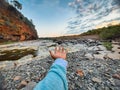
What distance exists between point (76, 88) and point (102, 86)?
601 mm

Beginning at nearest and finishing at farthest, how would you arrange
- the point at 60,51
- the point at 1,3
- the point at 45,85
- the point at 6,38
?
the point at 45,85 → the point at 60,51 → the point at 6,38 → the point at 1,3

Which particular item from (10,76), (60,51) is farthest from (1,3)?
(60,51)

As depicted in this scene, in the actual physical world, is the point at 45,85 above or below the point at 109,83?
above

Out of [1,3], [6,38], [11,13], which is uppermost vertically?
[1,3]

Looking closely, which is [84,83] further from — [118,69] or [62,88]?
[62,88]

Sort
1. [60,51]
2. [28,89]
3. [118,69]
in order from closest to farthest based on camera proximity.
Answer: [60,51], [28,89], [118,69]

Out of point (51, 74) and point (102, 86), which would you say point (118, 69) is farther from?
point (51, 74)

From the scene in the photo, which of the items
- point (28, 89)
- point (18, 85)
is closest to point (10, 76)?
point (18, 85)

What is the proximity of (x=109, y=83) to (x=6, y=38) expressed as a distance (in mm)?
28354

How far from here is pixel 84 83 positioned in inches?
131

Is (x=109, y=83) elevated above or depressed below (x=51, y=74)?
below

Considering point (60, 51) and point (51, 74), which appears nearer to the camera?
point (51, 74)

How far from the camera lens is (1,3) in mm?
36688

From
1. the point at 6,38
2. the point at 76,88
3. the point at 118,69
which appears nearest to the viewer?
the point at 76,88
